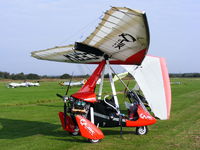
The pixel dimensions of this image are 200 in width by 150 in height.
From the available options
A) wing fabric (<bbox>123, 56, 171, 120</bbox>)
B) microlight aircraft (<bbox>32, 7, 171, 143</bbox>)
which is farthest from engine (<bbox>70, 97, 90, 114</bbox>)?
wing fabric (<bbox>123, 56, 171, 120</bbox>)

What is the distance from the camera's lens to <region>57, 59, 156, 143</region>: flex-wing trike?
8484mm

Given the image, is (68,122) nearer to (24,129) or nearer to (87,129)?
(87,129)

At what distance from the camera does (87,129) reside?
8.36 metres

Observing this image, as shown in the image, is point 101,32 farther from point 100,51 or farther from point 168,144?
point 168,144

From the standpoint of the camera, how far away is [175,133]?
985 centimetres

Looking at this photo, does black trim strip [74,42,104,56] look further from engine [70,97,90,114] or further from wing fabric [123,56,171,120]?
wing fabric [123,56,171,120]

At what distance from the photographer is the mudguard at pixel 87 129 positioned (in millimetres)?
8328

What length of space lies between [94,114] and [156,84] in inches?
226

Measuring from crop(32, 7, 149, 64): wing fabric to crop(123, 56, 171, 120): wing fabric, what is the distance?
3766 mm

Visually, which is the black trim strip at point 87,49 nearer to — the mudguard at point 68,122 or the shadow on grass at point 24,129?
the mudguard at point 68,122

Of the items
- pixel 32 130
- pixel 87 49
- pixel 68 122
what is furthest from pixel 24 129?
pixel 87 49

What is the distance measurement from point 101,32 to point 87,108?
273cm

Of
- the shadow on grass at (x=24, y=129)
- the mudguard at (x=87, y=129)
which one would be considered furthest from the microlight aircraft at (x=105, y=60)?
the shadow on grass at (x=24, y=129)

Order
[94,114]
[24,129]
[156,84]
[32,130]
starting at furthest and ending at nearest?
[156,84] < [24,129] < [32,130] < [94,114]
